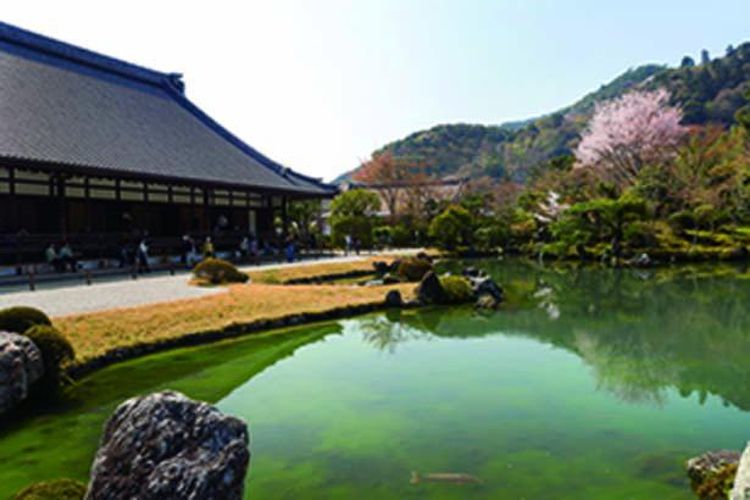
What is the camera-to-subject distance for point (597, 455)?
515 centimetres

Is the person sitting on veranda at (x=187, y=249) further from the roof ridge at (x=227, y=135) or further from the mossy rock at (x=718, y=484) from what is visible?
the mossy rock at (x=718, y=484)

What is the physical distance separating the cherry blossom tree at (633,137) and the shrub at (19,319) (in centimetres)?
3134

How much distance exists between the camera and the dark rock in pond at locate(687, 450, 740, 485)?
439cm

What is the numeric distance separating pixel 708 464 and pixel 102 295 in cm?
1228

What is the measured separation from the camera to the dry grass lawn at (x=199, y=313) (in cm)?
895

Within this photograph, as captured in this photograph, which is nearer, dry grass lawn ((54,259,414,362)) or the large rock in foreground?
the large rock in foreground

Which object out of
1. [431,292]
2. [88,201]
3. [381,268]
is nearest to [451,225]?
[381,268]

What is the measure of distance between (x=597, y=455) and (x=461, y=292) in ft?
32.0

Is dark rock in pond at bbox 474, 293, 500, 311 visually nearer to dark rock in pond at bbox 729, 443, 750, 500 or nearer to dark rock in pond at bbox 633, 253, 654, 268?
dark rock in pond at bbox 729, 443, 750, 500

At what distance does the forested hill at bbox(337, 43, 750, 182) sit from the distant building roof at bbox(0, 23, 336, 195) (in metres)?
34.3

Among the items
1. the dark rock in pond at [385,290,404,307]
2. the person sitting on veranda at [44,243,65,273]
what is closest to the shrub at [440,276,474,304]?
the dark rock in pond at [385,290,404,307]

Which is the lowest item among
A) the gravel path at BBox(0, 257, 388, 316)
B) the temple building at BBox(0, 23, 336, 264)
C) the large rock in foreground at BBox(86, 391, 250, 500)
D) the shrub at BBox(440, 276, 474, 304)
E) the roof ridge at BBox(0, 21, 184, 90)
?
the shrub at BBox(440, 276, 474, 304)

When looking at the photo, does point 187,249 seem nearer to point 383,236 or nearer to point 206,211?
point 206,211

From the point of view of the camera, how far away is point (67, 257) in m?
17.1
